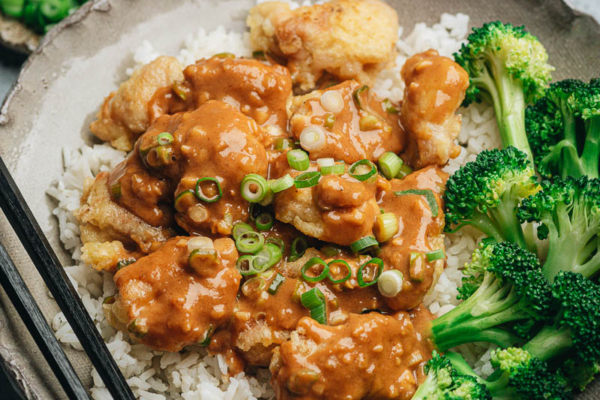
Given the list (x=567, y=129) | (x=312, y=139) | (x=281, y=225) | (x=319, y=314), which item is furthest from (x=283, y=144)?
(x=567, y=129)

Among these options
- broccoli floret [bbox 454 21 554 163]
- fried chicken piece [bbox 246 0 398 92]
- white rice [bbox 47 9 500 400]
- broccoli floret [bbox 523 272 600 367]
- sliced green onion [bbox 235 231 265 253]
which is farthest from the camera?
fried chicken piece [bbox 246 0 398 92]

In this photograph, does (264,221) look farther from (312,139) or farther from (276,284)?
(312,139)

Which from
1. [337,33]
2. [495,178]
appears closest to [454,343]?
[495,178]

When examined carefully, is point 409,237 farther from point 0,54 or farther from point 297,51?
point 0,54

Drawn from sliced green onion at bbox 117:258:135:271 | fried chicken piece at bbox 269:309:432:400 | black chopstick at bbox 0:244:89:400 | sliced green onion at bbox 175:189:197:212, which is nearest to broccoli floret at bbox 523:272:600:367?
fried chicken piece at bbox 269:309:432:400

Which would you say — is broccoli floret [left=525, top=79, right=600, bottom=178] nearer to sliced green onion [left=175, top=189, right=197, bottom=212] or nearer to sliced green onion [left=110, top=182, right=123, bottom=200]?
sliced green onion [left=175, top=189, right=197, bottom=212]

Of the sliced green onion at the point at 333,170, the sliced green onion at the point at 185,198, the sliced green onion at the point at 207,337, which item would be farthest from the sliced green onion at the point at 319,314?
the sliced green onion at the point at 185,198

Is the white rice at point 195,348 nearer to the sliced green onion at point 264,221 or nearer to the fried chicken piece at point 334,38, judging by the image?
the fried chicken piece at point 334,38
